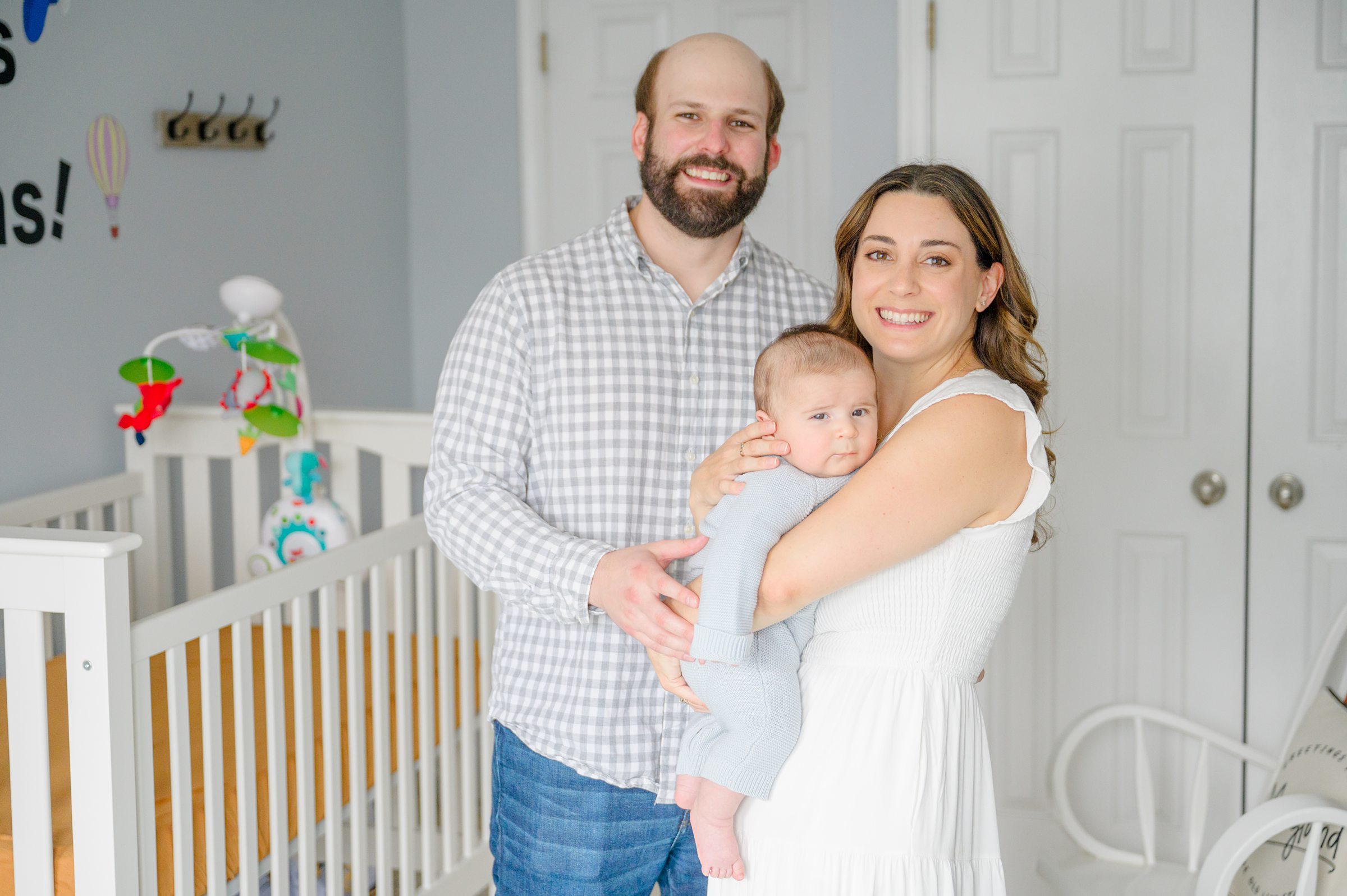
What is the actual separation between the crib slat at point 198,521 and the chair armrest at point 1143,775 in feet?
5.42

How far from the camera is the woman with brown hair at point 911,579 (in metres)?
1.15

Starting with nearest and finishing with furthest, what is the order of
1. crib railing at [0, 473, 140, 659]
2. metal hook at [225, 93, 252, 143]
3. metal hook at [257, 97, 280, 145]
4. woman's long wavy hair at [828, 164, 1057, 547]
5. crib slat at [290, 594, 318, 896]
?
1. woman's long wavy hair at [828, 164, 1057, 547]
2. crib slat at [290, 594, 318, 896]
3. crib railing at [0, 473, 140, 659]
4. metal hook at [225, 93, 252, 143]
5. metal hook at [257, 97, 280, 145]

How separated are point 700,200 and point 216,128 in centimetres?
155

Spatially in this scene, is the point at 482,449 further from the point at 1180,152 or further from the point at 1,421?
the point at 1180,152

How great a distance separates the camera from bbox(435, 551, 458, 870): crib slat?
7.19ft

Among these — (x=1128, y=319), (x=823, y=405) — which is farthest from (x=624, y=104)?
(x=823, y=405)

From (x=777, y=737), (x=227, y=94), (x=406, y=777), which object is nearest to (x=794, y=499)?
(x=777, y=737)

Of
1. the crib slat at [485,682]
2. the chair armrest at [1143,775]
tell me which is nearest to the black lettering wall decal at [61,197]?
the crib slat at [485,682]

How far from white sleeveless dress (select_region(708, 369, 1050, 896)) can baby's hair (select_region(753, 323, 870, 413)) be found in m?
0.09

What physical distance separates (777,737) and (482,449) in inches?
21.1

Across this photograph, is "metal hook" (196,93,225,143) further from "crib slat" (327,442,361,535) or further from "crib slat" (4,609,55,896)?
"crib slat" (4,609,55,896)

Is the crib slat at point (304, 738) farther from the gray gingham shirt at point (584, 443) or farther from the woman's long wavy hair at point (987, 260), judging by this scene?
the woman's long wavy hair at point (987, 260)

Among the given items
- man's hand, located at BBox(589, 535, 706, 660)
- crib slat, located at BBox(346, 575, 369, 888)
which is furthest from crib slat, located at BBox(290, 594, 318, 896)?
man's hand, located at BBox(589, 535, 706, 660)

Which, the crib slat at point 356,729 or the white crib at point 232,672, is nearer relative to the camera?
the white crib at point 232,672
